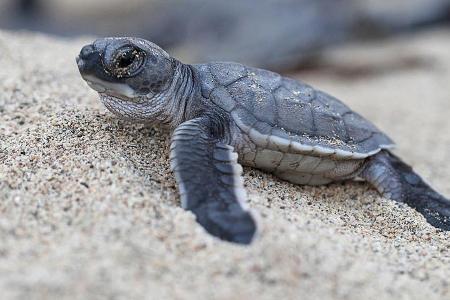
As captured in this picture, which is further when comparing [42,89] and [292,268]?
[42,89]

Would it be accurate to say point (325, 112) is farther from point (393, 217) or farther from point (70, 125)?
point (70, 125)

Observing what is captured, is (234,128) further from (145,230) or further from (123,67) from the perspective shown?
(145,230)

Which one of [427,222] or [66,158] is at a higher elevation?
[427,222]

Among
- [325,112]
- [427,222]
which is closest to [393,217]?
[427,222]

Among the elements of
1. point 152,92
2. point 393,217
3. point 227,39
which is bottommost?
point 227,39

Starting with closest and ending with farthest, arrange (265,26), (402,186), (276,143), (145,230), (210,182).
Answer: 1. (145,230)
2. (210,182)
3. (276,143)
4. (402,186)
5. (265,26)

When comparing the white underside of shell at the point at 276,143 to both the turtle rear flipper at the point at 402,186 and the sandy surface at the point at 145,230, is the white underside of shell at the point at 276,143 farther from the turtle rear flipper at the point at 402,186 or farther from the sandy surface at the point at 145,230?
the turtle rear flipper at the point at 402,186

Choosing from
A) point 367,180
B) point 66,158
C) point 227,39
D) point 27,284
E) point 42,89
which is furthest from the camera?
point 227,39

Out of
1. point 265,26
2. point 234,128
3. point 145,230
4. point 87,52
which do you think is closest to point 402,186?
point 234,128
